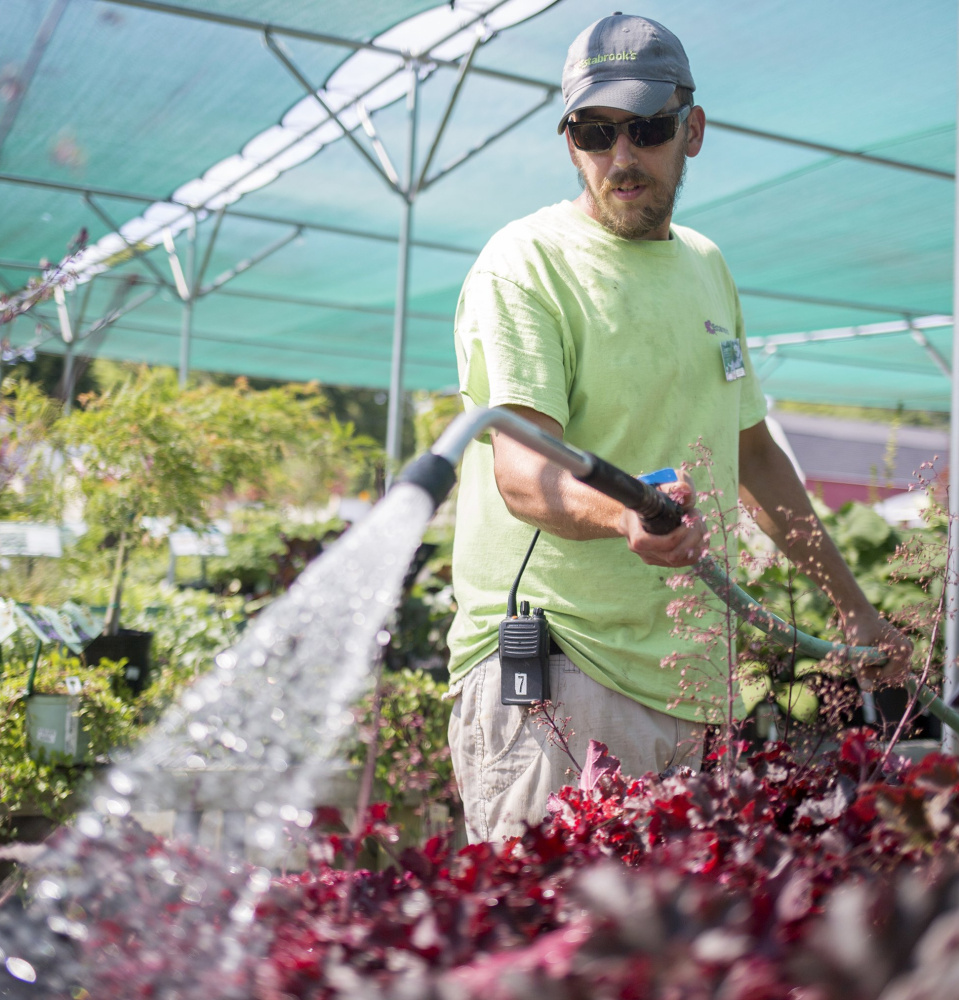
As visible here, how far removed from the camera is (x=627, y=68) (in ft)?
5.15

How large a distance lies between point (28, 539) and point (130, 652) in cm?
59

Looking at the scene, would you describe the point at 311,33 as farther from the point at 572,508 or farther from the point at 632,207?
the point at 572,508

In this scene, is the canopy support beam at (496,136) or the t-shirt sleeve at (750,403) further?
the canopy support beam at (496,136)

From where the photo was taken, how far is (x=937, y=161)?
558 centimetres

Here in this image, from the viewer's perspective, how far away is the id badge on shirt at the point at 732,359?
5.71 ft

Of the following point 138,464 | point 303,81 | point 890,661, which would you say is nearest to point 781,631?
point 890,661

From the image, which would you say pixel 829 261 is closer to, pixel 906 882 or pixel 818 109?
pixel 818 109

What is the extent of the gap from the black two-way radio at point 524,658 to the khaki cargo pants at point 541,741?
1.7 inches

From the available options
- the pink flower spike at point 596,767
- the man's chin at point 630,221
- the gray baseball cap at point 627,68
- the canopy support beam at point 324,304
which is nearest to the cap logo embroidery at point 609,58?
the gray baseball cap at point 627,68

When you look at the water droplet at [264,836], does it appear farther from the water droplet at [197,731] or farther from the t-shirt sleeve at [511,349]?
the t-shirt sleeve at [511,349]

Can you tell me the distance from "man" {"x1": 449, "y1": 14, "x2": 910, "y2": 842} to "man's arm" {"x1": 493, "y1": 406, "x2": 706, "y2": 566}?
0.02 metres

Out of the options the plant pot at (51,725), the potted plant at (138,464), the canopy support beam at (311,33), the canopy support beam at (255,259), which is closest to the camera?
the plant pot at (51,725)

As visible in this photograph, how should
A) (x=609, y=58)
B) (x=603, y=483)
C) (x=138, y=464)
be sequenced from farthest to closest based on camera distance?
1. (x=138, y=464)
2. (x=609, y=58)
3. (x=603, y=483)

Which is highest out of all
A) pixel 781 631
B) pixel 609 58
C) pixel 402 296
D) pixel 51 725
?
pixel 402 296
